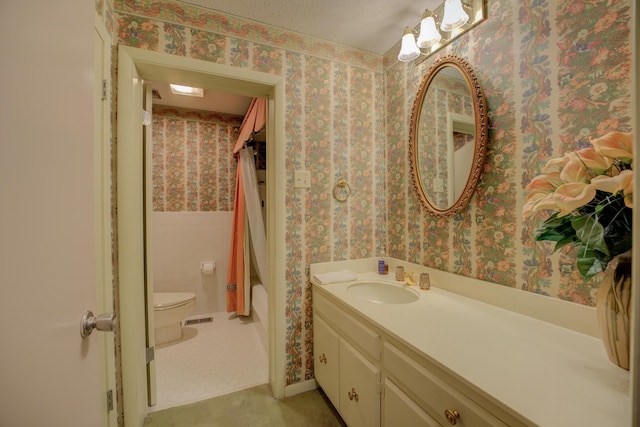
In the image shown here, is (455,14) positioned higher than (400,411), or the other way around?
(455,14)

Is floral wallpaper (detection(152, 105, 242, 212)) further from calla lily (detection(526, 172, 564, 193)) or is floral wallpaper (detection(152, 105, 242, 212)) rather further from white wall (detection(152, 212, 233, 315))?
calla lily (detection(526, 172, 564, 193))

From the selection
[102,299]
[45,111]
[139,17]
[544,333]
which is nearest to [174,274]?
[102,299]

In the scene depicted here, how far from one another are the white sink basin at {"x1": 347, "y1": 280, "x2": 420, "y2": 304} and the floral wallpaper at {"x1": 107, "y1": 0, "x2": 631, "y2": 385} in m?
0.25

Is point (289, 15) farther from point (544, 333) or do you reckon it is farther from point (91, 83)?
point (544, 333)

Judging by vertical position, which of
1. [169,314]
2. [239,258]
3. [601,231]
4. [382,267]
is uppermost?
[601,231]

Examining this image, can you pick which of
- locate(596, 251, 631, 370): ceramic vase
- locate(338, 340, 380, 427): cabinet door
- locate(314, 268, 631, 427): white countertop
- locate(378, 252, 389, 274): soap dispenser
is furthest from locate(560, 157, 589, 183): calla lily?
locate(378, 252, 389, 274): soap dispenser

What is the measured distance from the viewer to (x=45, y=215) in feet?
1.49

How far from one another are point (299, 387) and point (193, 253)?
1946mm

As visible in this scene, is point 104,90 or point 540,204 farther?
point 104,90

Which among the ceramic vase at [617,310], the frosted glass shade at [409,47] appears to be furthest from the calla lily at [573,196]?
the frosted glass shade at [409,47]

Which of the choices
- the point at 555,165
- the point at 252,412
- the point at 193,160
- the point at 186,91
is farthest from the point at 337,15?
the point at 252,412

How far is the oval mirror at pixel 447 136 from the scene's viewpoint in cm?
118

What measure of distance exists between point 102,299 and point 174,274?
1899 millimetres

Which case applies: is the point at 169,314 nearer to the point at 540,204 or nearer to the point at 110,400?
the point at 110,400
